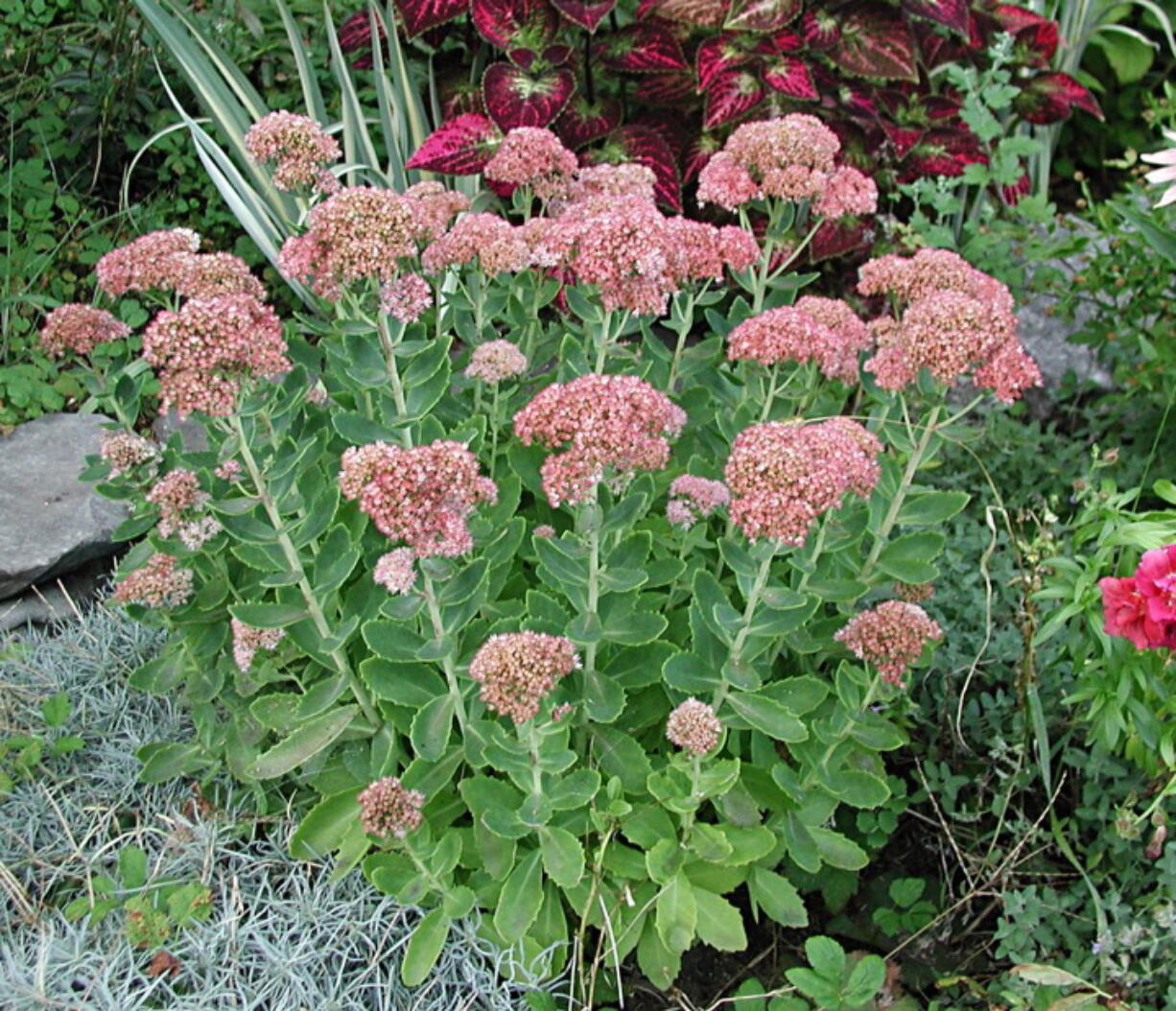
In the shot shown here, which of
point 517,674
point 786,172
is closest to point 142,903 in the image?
point 517,674

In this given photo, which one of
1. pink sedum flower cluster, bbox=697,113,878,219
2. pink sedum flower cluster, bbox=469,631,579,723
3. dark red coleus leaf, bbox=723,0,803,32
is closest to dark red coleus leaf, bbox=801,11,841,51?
dark red coleus leaf, bbox=723,0,803,32

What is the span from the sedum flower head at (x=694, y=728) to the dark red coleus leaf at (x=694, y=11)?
94.5 inches

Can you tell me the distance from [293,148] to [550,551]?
0.77m

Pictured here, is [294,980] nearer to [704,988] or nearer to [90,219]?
[704,988]

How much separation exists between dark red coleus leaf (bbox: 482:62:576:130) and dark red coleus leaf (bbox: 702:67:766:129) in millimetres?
394

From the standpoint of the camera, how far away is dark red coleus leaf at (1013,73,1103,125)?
3832 millimetres

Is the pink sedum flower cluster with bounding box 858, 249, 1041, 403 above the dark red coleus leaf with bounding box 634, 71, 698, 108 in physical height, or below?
above

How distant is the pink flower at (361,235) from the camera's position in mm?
1661

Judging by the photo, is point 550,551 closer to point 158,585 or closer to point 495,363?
point 495,363

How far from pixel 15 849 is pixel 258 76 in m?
3.11

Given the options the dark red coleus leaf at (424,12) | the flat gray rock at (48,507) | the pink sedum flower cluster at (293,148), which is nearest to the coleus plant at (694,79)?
the dark red coleus leaf at (424,12)

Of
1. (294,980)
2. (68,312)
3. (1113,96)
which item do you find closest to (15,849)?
(294,980)

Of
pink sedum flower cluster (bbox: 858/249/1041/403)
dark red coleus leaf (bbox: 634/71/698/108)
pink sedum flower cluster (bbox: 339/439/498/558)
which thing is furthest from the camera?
dark red coleus leaf (bbox: 634/71/698/108)

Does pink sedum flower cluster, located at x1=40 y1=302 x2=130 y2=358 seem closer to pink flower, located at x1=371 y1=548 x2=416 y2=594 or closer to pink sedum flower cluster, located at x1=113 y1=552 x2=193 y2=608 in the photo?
pink sedum flower cluster, located at x1=113 y1=552 x2=193 y2=608
